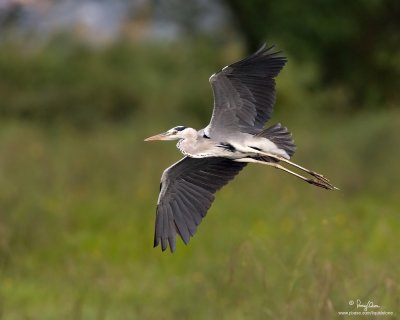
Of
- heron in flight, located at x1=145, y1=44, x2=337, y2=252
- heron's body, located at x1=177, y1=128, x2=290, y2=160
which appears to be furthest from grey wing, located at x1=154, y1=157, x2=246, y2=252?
heron's body, located at x1=177, y1=128, x2=290, y2=160

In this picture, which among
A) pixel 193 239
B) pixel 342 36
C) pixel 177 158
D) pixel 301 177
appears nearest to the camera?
pixel 301 177

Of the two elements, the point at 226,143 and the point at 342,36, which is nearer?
the point at 226,143

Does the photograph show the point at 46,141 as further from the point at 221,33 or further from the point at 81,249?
the point at 221,33

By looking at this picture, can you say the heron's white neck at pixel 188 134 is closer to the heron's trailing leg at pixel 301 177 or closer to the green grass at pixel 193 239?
the heron's trailing leg at pixel 301 177

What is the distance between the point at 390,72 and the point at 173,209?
579 inches

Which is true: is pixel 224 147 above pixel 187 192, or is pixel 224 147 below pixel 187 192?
above

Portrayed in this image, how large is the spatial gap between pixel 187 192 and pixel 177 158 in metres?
6.06

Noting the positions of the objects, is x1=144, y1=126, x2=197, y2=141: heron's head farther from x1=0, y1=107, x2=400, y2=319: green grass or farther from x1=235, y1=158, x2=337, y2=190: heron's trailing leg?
x1=0, y1=107, x2=400, y2=319: green grass

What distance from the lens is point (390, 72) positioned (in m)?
20.3

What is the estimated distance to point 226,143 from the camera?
608 centimetres

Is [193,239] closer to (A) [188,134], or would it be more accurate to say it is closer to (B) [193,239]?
(B) [193,239]

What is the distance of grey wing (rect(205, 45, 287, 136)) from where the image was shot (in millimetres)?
6137

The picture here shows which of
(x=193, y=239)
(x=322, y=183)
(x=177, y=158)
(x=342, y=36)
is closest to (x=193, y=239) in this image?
(x=193, y=239)

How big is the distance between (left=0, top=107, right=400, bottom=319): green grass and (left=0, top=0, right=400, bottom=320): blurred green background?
21 mm
